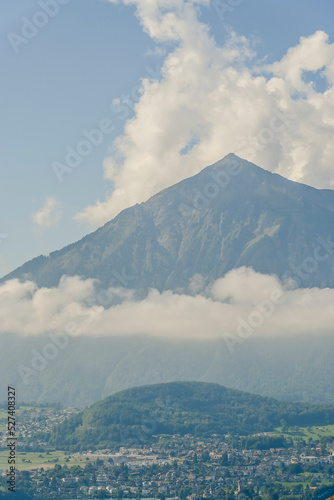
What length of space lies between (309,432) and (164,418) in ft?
101

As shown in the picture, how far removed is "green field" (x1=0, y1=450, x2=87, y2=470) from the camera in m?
131

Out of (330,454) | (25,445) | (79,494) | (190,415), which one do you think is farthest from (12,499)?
(190,415)

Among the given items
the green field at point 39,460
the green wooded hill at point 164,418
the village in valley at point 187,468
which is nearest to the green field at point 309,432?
the village in valley at point 187,468

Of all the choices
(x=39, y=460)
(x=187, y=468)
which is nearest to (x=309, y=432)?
(x=187, y=468)

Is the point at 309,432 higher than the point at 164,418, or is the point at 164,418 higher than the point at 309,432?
the point at 164,418

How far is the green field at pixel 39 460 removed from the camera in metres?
131

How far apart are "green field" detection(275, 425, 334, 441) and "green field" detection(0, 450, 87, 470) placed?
48.4 meters

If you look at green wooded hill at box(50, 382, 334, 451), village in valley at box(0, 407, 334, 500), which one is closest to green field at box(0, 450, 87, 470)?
village in valley at box(0, 407, 334, 500)

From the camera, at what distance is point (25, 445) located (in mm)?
155500

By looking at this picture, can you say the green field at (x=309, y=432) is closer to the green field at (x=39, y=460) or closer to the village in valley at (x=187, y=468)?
the village in valley at (x=187, y=468)

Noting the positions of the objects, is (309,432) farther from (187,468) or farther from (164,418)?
(187,468)

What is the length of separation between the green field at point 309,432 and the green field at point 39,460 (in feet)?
159

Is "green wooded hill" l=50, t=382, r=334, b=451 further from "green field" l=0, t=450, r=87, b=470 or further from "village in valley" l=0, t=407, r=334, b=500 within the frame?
"green field" l=0, t=450, r=87, b=470

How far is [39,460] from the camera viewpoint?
139250 mm
